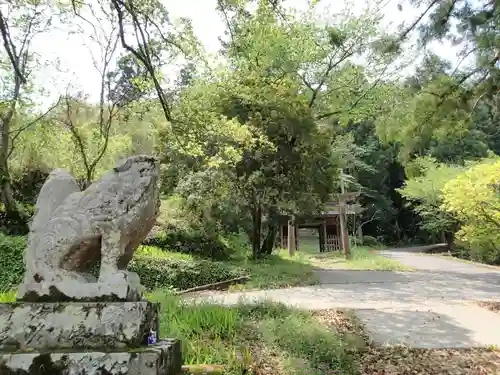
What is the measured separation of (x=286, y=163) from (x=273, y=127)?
1.34 meters

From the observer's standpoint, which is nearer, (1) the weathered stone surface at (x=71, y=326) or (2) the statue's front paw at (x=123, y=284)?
(1) the weathered stone surface at (x=71, y=326)

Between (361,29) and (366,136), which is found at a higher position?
(366,136)

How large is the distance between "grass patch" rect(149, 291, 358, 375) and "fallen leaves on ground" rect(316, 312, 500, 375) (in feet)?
0.80

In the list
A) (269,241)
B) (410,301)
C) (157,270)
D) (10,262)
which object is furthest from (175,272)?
(269,241)

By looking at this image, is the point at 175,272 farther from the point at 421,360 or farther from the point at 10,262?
the point at 421,360

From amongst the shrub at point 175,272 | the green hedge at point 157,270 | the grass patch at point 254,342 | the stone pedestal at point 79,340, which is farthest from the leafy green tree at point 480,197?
the stone pedestal at point 79,340

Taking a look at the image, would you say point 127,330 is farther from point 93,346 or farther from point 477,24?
point 477,24

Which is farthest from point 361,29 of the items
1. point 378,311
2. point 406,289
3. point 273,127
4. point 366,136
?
point 366,136

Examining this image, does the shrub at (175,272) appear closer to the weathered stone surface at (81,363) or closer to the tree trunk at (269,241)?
the tree trunk at (269,241)

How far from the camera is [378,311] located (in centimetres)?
769

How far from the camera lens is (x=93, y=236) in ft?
9.04

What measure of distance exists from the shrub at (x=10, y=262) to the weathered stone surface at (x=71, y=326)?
23.4 ft

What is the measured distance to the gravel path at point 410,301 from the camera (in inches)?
246

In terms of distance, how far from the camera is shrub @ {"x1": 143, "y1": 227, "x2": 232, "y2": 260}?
12.8 metres
